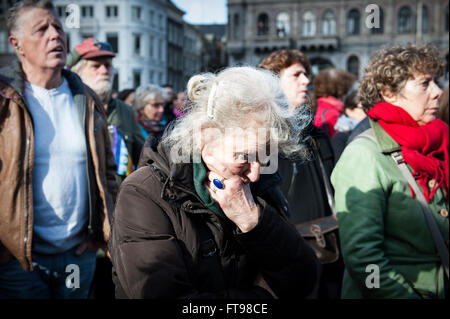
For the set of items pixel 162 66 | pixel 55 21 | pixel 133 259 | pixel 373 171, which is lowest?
pixel 133 259

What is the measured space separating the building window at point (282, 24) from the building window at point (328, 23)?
12.2 ft

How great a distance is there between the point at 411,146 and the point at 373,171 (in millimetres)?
263

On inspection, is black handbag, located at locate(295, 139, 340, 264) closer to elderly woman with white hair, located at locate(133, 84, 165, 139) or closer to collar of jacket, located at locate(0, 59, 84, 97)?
collar of jacket, located at locate(0, 59, 84, 97)

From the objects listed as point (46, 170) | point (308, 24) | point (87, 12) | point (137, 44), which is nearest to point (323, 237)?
point (46, 170)

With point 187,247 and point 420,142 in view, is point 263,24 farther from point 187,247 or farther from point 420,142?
point 187,247

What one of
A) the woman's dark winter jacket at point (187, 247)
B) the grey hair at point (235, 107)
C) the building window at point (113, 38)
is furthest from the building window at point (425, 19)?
the woman's dark winter jacket at point (187, 247)

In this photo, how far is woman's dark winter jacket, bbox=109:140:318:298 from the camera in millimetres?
1525

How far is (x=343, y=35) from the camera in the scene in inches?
1810

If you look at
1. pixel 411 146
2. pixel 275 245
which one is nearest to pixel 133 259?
pixel 275 245

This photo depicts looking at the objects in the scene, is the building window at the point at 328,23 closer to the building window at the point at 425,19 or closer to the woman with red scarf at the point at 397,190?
the building window at the point at 425,19

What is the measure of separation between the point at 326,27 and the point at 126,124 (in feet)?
151

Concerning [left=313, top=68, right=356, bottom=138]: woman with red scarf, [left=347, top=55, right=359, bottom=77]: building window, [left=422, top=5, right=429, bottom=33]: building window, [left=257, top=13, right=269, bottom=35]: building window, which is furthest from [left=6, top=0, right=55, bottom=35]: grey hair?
[left=257, top=13, right=269, bottom=35]: building window

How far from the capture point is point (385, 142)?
7.92 feet
